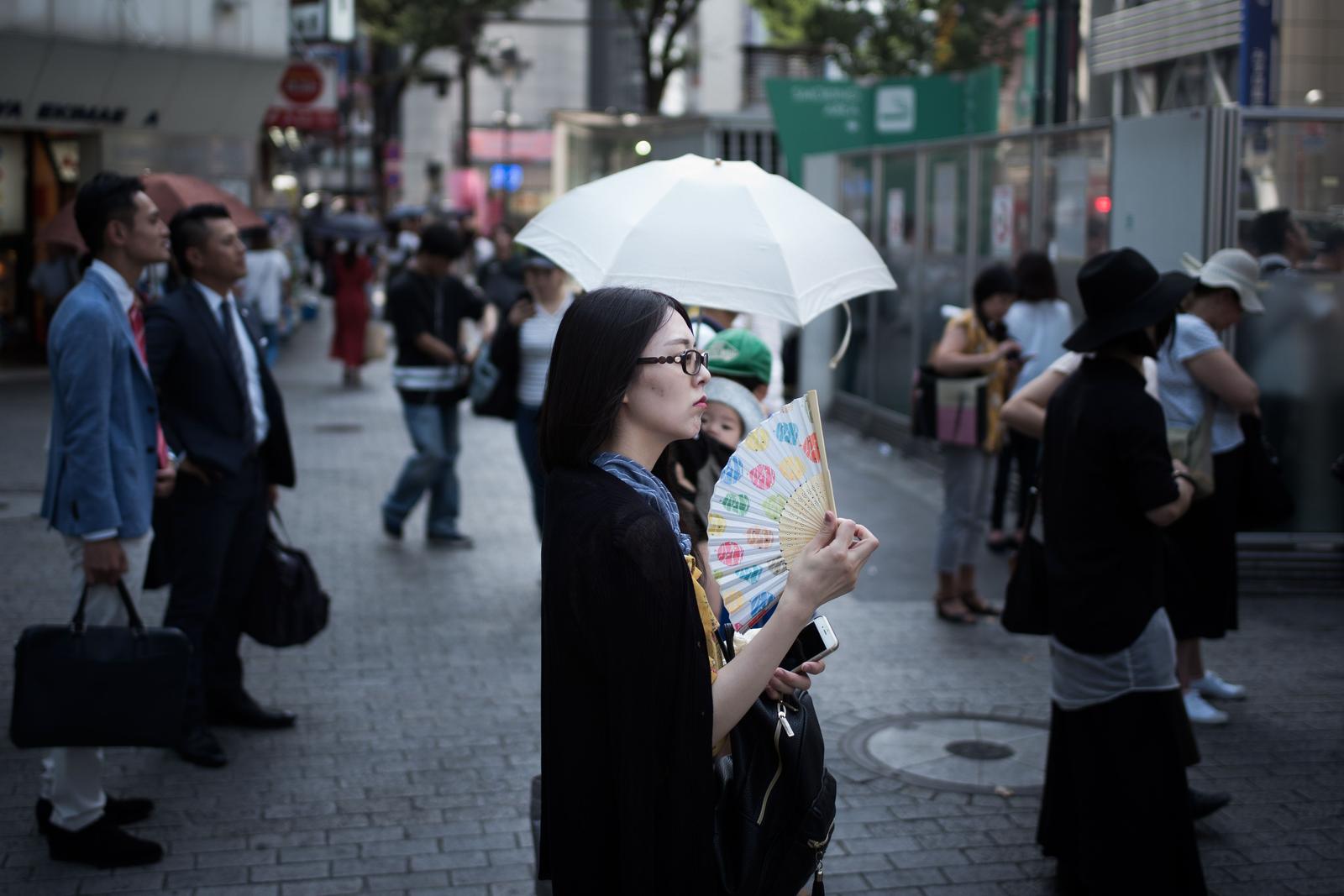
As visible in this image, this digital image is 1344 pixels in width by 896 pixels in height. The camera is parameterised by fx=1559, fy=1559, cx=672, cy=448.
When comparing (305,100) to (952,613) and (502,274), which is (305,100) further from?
(952,613)

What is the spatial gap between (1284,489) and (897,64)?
23.6m

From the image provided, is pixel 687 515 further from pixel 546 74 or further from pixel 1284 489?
pixel 546 74

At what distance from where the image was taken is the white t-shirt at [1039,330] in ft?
29.3

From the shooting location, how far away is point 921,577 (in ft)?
29.7

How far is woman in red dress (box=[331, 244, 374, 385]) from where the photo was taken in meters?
18.6

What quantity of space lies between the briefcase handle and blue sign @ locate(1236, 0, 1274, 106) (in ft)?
32.9

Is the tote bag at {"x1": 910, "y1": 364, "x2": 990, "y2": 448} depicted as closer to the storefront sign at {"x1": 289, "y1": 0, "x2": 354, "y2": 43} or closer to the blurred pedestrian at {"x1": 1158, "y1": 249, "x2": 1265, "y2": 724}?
the blurred pedestrian at {"x1": 1158, "y1": 249, "x2": 1265, "y2": 724}

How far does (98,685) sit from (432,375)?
5.19 meters

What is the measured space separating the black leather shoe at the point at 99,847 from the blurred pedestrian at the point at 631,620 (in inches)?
102

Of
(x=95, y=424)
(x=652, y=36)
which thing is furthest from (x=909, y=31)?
(x=95, y=424)

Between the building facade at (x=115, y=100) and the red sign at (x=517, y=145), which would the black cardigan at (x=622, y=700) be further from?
the red sign at (x=517, y=145)

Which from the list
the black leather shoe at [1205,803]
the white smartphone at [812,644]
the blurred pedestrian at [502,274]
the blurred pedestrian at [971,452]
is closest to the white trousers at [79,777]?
the white smartphone at [812,644]

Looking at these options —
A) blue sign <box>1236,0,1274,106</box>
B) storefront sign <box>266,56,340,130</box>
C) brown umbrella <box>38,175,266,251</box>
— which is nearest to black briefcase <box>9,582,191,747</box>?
brown umbrella <box>38,175,266,251</box>

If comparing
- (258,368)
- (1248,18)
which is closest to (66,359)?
(258,368)
